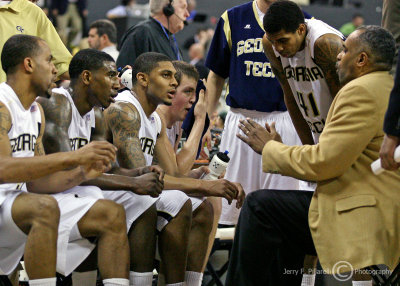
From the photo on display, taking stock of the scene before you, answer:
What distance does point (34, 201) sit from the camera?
3.33 m

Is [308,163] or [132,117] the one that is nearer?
[308,163]

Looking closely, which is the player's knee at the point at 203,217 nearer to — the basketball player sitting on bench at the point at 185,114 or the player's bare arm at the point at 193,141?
the basketball player sitting on bench at the point at 185,114

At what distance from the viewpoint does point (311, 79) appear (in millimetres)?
4250

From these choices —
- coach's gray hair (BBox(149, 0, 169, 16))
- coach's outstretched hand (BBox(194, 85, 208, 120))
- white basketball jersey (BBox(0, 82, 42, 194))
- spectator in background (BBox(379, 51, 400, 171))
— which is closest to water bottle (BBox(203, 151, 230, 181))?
coach's outstretched hand (BBox(194, 85, 208, 120))

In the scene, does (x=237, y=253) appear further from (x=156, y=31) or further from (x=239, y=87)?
(x=156, y=31)

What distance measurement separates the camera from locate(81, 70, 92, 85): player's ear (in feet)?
13.8

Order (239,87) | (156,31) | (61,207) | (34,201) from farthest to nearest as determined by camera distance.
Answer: (156,31) → (239,87) → (61,207) → (34,201)

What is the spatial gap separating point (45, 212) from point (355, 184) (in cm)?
156

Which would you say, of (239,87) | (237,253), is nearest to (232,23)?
(239,87)

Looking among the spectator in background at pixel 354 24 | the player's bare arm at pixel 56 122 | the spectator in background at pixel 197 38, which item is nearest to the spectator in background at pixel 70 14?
the spectator in background at pixel 197 38

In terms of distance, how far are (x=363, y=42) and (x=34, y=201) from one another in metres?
1.87

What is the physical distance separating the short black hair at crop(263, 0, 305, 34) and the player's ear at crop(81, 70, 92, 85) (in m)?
1.13

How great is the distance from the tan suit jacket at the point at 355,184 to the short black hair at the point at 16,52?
1.53m

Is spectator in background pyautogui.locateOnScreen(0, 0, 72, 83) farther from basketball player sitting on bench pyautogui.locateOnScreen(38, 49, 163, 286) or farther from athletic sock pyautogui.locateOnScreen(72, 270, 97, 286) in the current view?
athletic sock pyautogui.locateOnScreen(72, 270, 97, 286)
